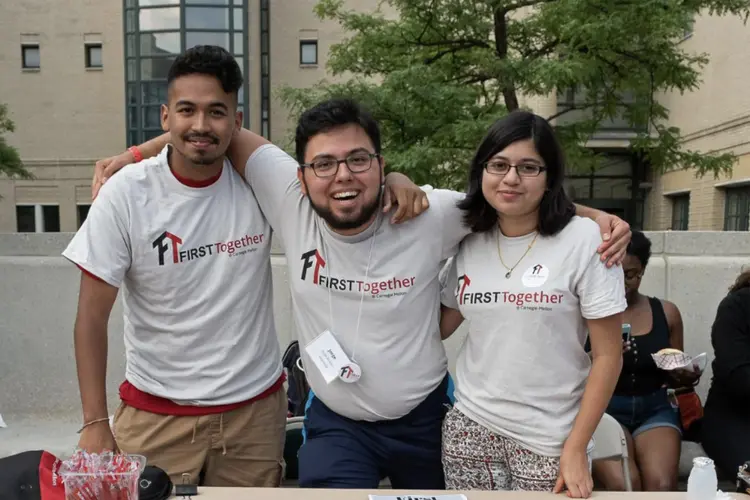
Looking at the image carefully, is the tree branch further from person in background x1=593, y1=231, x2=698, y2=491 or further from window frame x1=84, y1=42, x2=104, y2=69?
window frame x1=84, y1=42, x2=104, y2=69

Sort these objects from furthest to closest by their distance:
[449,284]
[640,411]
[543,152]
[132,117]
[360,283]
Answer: [132,117] → [640,411] → [449,284] → [360,283] → [543,152]

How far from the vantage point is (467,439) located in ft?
6.55

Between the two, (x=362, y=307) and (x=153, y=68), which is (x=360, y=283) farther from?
(x=153, y=68)

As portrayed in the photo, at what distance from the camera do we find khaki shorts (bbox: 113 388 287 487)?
225 centimetres

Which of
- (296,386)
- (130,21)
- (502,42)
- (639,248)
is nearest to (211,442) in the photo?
(296,386)

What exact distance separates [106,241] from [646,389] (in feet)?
8.90

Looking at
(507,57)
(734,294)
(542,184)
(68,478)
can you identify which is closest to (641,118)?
(507,57)

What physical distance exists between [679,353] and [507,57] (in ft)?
13.8

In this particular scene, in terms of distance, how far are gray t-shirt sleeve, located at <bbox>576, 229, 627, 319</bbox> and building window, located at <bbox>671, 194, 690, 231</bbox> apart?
52.6 ft

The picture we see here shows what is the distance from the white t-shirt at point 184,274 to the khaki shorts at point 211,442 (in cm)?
9

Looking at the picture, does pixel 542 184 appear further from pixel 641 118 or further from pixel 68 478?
pixel 641 118

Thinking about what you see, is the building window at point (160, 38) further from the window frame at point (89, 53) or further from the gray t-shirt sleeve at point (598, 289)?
the gray t-shirt sleeve at point (598, 289)

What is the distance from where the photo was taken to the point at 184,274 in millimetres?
2133

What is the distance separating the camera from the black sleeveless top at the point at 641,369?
3143 mm
